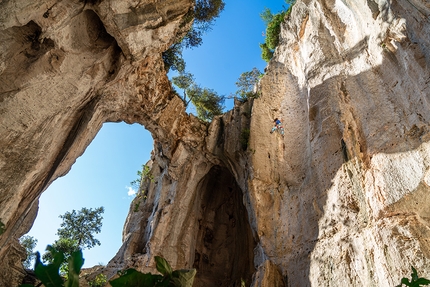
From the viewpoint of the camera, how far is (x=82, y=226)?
767 inches

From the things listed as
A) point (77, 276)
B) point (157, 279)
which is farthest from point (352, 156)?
point (77, 276)

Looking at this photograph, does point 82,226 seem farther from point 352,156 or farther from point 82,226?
point 352,156

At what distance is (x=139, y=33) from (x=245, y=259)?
10507mm

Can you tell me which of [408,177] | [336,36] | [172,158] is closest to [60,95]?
[172,158]

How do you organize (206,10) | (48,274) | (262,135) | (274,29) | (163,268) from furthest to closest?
(274,29)
(206,10)
(262,135)
(163,268)
(48,274)

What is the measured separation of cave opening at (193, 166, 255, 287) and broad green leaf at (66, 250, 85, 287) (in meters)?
11.9

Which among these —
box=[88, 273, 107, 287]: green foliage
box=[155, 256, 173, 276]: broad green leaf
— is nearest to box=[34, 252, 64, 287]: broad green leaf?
box=[155, 256, 173, 276]: broad green leaf

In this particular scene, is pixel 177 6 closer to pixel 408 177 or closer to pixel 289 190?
pixel 289 190

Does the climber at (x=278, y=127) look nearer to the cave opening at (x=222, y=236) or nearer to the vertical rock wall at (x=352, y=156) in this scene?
the vertical rock wall at (x=352, y=156)

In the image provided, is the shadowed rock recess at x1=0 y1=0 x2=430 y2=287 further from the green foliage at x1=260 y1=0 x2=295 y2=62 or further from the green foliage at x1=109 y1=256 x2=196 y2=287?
the green foliage at x1=109 y1=256 x2=196 y2=287

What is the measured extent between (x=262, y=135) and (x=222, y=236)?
590 centimetres

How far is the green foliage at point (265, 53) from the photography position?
20531mm

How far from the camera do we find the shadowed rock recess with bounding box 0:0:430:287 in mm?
7762

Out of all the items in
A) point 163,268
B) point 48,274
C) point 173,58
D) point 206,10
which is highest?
point 206,10
